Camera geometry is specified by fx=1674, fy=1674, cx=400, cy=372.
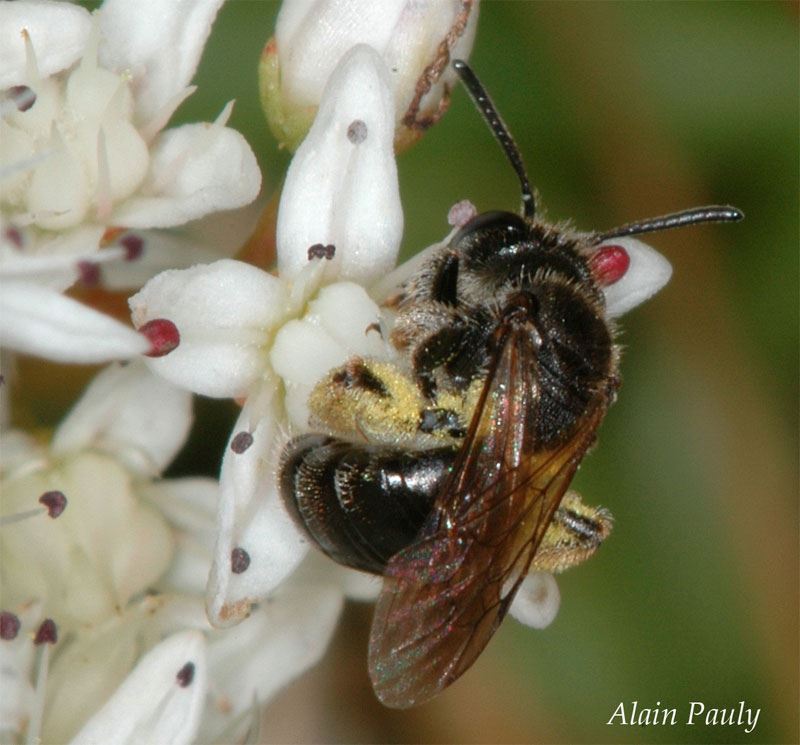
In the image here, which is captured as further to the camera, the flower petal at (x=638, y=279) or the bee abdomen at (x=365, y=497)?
the flower petal at (x=638, y=279)

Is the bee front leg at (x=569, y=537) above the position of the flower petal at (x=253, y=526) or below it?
above

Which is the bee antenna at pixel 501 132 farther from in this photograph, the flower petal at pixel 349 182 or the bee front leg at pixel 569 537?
the bee front leg at pixel 569 537

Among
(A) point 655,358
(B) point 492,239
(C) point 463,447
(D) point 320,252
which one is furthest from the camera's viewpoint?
(A) point 655,358

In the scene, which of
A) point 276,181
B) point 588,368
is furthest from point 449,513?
point 276,181

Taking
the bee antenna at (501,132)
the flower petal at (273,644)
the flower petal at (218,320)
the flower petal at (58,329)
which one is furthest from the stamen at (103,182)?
the flower petal at (273,644)

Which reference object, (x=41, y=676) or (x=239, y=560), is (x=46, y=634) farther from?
(x=239, y=560)

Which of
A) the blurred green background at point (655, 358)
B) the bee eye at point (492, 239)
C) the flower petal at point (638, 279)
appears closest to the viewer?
the bee eye at point (492, 239)

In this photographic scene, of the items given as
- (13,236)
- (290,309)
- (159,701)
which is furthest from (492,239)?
(159,701)
